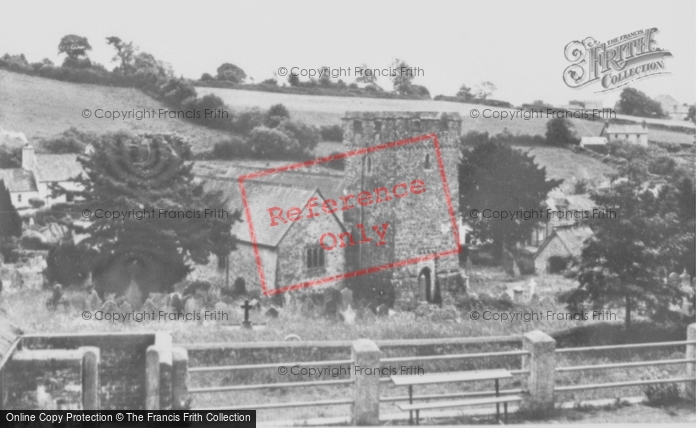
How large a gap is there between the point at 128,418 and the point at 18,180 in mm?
5197

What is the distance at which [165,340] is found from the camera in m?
9.90

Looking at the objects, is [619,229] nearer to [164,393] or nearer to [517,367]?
[517,367]

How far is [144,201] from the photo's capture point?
12.7 meters

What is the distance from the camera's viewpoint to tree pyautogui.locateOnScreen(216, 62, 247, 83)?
12.6 m

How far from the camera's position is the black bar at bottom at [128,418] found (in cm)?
934

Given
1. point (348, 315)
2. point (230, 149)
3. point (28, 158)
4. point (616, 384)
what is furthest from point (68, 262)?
point (616, 384)

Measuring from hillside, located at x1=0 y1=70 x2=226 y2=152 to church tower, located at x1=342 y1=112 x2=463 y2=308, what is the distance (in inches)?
210

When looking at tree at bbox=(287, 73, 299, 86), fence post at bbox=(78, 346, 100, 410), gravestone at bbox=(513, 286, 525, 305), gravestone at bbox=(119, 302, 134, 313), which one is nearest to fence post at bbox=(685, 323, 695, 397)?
gravestone at bbox=(513, 286, 525, 305)

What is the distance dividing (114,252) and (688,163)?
10281 mm

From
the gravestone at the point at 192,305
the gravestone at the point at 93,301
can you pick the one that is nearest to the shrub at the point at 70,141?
the gravestone at the point at 93,301

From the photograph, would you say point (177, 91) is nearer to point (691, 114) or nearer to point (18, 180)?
point (18, 180)

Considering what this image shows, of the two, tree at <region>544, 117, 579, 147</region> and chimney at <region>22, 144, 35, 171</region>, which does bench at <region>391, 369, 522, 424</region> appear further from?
chimney at <region>22, 144, 35, 171</region>

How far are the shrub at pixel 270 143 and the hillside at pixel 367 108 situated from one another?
0.53 m

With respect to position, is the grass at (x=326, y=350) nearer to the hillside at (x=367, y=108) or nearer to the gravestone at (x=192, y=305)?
the gravestone at (x=192, y=305)
